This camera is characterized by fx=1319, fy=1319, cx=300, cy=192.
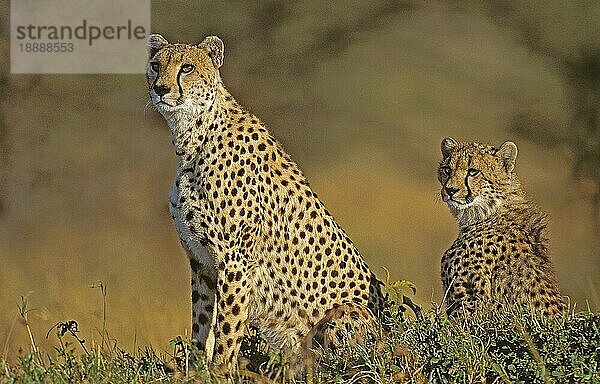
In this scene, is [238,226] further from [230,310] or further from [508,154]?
[508,154]

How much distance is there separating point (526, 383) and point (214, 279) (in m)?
1.13

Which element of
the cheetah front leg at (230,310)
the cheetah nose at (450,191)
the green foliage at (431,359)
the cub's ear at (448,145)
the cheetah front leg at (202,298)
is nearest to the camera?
the green foliage at (431,359)

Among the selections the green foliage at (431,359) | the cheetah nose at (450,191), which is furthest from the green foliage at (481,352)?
the cheetah nose at (450,191)

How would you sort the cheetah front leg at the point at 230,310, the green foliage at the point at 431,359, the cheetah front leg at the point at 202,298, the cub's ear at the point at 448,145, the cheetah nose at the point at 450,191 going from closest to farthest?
the green foliage at the point at 431,359, the cheetah front leg at the point at 230,310, the cheetah front leg at the point at 202,298, the cheetah nose at the point at 450,191, the cub's ear at the point at 448,145

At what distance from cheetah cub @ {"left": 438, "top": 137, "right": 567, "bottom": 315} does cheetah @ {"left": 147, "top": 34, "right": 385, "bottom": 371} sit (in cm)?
34

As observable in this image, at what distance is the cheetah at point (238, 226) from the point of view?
4.21m

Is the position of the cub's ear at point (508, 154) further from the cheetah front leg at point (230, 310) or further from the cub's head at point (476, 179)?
the cheetah front leg at point (230, 310)

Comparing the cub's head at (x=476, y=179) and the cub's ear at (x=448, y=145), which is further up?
the cub's ear at (x=448, y=145)

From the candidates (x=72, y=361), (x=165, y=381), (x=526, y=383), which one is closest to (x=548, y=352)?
(x=526, y=383)

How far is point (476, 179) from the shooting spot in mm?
4676

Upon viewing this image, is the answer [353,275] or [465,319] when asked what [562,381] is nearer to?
[465,319]

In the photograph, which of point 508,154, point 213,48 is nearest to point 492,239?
point 508,154

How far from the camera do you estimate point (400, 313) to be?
4.15 m

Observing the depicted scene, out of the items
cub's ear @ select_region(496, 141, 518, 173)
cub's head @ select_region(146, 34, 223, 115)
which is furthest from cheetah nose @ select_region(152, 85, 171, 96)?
cub's ear @ select_region(496, 141, 518, 173)
